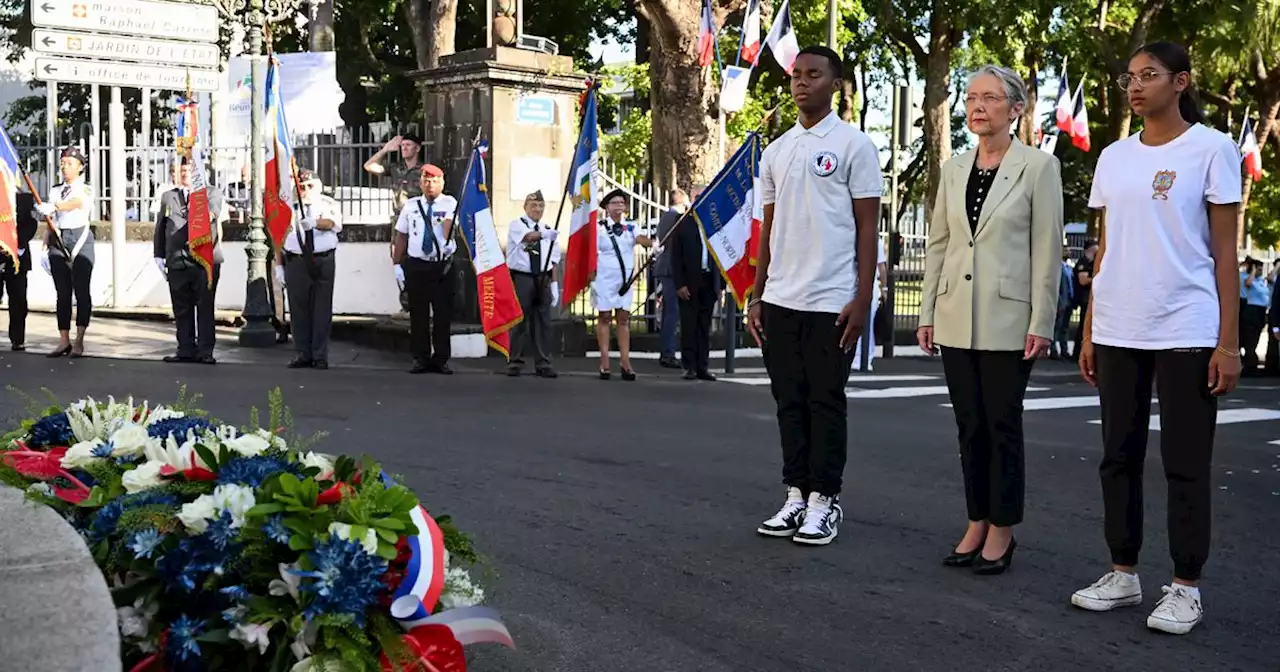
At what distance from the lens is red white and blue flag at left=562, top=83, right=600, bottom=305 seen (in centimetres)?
1411

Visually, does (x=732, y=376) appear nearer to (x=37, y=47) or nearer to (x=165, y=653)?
(x=37, y=47)

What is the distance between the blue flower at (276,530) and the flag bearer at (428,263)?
10442 millimetres

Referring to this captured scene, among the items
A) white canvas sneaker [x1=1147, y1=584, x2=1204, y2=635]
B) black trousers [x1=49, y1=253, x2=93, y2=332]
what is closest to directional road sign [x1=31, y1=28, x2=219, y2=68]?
black trousers [x1=49, y1=253, x2=93, y2=332]

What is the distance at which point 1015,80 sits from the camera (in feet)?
17.4

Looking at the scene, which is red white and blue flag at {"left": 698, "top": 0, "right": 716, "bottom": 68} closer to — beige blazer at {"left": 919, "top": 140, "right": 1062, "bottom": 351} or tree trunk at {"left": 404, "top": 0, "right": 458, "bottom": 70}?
tree trunk at {"left": 404, "top": 0, "right": 458, "bottom": 70}

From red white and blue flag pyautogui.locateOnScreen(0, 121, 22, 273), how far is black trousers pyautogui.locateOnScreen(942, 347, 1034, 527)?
10.4 m

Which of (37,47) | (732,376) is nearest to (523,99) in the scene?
(732,376)

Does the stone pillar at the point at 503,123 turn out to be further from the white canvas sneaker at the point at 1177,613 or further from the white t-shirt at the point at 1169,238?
the white canvas sneaker at the point at 1177,613

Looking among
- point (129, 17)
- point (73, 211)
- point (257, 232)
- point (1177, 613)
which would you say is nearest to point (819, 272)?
point (1177, 613)

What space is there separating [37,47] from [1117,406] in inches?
636

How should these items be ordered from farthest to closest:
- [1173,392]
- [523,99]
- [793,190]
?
[523,99] < [793,190] < [1173,392]

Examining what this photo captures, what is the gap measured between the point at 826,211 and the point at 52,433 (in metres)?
3.00

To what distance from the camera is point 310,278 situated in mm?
13672

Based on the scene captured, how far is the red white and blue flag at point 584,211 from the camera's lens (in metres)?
14.1
